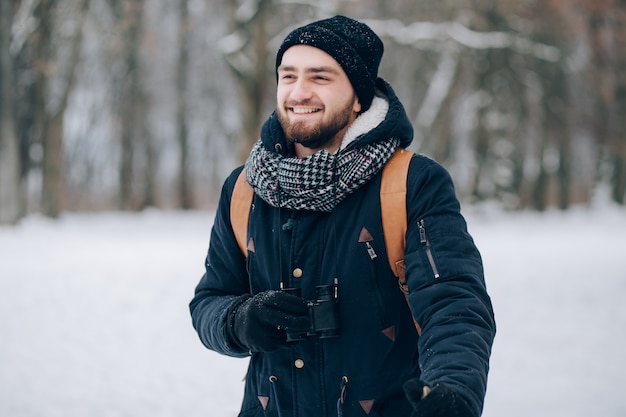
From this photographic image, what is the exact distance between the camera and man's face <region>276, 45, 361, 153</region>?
252 centimetres

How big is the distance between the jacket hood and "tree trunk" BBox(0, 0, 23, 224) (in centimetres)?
1291

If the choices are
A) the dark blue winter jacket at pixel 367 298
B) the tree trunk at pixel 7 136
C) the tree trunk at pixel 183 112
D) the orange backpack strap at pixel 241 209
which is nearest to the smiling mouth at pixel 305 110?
the dark blue winter jacket at pixel 367 298

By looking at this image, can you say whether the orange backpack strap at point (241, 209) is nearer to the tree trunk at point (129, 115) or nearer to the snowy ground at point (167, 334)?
the snowy ground at point (167, 334)

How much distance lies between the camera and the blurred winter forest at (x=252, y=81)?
1609cm

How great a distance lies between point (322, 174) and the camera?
7.75 ft

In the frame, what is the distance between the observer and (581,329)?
865 cm

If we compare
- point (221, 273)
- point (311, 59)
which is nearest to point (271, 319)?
point (221, 273)

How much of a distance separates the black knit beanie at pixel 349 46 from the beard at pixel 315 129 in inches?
3.5

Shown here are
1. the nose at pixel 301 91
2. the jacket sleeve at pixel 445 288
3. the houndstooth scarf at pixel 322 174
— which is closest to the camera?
the jacket sleeve at pixel 445 288

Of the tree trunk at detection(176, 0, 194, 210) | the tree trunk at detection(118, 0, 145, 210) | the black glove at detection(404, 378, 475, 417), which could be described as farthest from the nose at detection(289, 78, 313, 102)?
the tree trunk at detection(176, 0, 194, 210)

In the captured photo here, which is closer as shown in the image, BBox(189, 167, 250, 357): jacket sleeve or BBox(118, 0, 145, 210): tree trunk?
BBox(189, 167, 250, 357): jacket sleeve

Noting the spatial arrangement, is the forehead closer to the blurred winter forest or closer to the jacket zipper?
the jacket zipper

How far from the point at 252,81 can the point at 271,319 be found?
13.8 m

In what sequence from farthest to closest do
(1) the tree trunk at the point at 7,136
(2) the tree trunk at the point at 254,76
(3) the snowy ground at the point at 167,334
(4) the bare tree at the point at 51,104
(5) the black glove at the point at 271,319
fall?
(4) the bare tree at the point at 51,104 < (2) the tree trunk at the point at 254,76 < (1) the tree trunk at the point at 7,136 < (3) the snowy ground at the point at 167,334 < (5) the black glove at the point at 271,319
